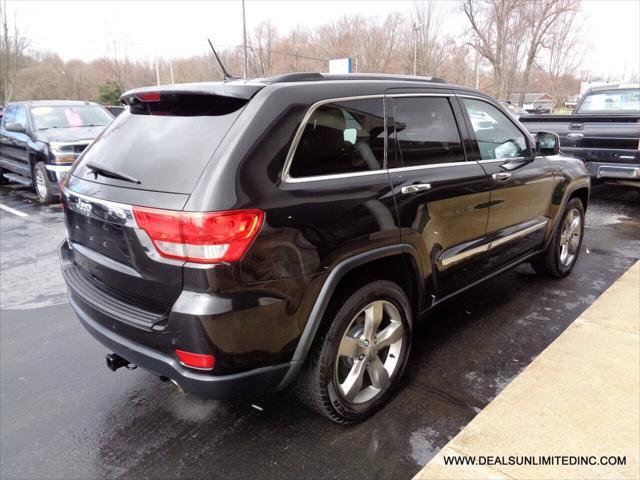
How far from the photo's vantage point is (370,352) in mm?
2699

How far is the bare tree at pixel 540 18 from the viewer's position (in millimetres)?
31328

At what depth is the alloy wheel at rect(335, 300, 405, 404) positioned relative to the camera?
261 cm

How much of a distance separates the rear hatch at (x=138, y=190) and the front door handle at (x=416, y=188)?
101cm

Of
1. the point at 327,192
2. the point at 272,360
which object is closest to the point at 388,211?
the point at 327,192

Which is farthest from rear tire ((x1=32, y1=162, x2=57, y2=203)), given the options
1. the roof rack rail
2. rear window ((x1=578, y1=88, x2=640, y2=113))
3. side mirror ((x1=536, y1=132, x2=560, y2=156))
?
rear window ((x1=578, y1=88, x2=640, y2=113))

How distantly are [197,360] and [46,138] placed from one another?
28.2 ft

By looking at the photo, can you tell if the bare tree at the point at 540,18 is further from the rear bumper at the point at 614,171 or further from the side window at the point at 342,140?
the side window at the point at 342,140

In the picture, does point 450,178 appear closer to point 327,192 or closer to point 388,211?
point 388,211

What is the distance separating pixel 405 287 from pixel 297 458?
1147 millimetres

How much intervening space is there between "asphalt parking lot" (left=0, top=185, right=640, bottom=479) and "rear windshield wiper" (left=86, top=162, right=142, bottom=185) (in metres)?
1.40

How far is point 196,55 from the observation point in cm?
5097

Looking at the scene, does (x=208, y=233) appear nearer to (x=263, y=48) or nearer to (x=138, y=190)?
(x=138, y=190)

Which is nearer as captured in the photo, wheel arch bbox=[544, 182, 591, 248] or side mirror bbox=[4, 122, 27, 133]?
wheel arch bbox=[544, 182, 591, 248]

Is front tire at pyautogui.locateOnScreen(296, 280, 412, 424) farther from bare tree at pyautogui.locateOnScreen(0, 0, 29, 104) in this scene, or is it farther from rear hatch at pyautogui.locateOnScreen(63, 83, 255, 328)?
bare tree at pyautogui.locateOnScreen(0, 0, 29, 104)
